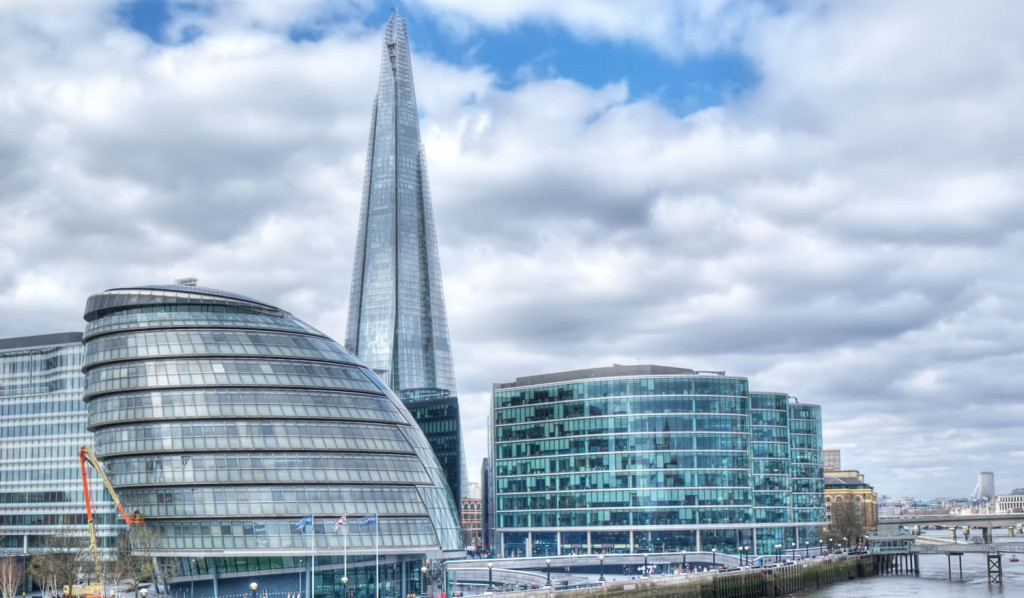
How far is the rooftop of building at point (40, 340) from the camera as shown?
407 ft

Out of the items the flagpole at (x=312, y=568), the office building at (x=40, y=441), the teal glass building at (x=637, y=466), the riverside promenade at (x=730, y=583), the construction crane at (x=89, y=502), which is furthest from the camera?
the teal glass building at (x=637, y=466)

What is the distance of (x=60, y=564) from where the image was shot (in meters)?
93.2

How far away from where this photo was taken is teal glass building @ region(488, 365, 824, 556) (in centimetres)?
16562

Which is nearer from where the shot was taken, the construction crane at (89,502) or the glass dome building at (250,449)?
the glass dome building at (250,449)

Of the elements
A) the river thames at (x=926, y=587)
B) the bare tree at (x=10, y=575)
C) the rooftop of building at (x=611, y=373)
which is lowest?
the river thames at (x=926, y=587)

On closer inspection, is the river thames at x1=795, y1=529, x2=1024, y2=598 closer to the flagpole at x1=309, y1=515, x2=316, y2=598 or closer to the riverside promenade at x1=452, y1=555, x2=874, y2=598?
the riverside promenade at x1=452, y1=555, x2=874, y2=598

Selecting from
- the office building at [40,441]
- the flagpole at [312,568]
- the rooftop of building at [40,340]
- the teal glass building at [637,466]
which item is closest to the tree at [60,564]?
the office building at [40,441]

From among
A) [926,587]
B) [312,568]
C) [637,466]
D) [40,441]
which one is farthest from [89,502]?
[926,587]

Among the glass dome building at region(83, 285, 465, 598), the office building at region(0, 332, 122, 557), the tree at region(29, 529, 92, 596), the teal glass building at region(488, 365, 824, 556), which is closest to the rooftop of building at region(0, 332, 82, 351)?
the office building at region(0, 332, 122, 557)

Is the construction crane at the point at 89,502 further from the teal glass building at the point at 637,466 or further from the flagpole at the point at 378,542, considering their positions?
the teal glass building at the point at 637,466

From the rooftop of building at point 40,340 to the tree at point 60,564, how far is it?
2329cm

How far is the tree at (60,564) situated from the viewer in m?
93.4

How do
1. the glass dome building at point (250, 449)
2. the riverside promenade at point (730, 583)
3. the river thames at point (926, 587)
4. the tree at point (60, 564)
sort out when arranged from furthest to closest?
1. the river thames at point (926, 587)
2. the riverside promenade at point (730, 583)
3. the glass dome building at point (250, 449)
4. the tree at point (60, 564)

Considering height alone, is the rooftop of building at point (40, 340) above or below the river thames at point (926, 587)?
above
